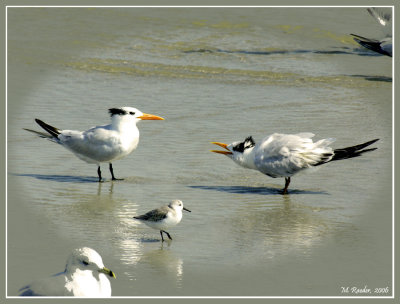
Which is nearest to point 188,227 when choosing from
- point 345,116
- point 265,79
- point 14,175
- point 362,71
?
point 14,175

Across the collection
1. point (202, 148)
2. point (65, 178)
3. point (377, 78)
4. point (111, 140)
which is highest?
point (377, 78)

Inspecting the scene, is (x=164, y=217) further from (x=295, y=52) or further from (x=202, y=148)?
(x=295, y=52)

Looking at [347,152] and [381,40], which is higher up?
[381,40]

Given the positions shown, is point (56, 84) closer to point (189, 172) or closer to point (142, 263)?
point (189, 172)

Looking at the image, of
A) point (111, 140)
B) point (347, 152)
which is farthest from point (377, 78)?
point (111, 140)

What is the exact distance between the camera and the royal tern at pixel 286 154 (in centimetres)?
852

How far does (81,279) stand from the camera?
5434 mm

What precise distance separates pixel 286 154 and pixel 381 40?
7625 millimetres

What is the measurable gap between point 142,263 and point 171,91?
693cm

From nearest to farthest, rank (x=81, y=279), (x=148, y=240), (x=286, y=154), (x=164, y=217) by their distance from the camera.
→ (x=81, y=279)
(x=164, y=217)
(x=148, y=240)
(x=286, y=154)

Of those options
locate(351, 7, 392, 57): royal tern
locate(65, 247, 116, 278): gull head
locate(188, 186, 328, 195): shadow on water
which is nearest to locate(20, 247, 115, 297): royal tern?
locate(65, 247, 116, 278): gull head

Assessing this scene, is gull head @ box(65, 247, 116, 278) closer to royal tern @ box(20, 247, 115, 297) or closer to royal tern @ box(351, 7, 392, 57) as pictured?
royal tern @ box(20, 247, 115, 297)

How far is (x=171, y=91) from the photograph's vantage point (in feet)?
42.7

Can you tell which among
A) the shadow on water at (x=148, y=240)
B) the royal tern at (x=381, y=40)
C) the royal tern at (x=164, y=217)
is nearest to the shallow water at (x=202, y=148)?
the shadow on water at (x=148, y=240)
